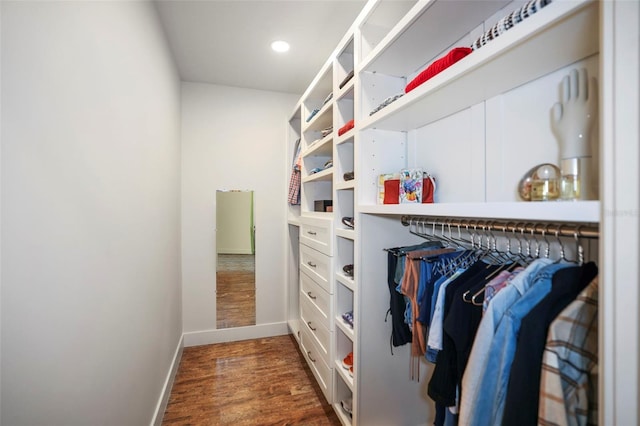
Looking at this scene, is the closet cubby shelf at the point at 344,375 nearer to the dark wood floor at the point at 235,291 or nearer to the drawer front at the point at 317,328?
the drawer front at the point at 317,328

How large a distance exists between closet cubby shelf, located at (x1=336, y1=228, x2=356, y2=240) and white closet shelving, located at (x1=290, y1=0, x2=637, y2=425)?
0.01 m

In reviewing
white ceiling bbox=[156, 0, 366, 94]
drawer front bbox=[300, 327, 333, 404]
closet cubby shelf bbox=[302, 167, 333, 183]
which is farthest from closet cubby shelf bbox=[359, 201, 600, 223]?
white ceiling bbox=[156, 0, 366, 94]

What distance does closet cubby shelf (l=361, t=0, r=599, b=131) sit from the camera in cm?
62

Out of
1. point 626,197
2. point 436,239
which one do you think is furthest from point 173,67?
point 626,197

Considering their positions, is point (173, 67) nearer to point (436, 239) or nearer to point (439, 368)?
point (436, 239)

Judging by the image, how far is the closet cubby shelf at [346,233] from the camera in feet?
5.00

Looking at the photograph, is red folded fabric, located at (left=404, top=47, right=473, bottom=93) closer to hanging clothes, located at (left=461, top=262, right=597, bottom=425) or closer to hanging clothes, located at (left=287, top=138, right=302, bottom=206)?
hanging clothes, located at (left=461, top=262, right=597, bottom=425)

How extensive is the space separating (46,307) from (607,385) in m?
1.23

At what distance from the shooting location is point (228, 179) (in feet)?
9.70

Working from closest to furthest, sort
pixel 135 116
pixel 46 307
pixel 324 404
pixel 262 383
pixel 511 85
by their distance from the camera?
pixel 46 307, pixel 511 85, pixel 135 116, pixel 324 404, pixel 262 383

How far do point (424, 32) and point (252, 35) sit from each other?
1376mm

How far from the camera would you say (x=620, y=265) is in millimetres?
493

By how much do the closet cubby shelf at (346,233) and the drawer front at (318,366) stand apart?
0.86 metres

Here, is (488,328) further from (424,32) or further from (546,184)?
(424,32)
